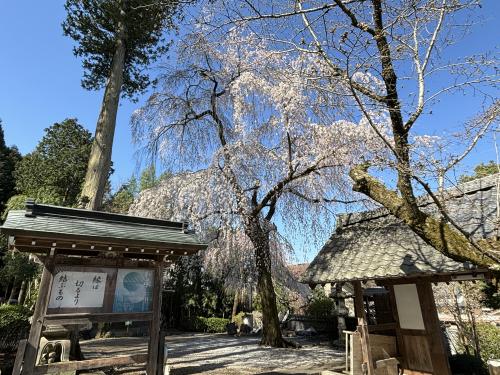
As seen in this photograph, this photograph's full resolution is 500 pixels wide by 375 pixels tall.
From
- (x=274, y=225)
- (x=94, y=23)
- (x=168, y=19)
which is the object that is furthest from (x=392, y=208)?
(x=94, y=23)

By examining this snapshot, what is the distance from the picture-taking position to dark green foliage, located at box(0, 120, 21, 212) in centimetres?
2325

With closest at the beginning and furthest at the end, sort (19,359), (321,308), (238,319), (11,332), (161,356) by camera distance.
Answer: (19,359) < (161,356) < (11,332) < (321,308) < (238,319)

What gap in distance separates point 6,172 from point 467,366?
29703 millimetres

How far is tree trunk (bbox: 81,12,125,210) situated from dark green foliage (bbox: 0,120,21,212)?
1813 centimetres

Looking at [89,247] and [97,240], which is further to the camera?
[89,247]

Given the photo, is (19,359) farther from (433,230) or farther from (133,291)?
(433,230)

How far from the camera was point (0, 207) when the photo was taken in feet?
75.3

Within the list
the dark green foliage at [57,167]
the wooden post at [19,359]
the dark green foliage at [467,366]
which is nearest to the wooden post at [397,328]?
the dark green foliage at [467,366]

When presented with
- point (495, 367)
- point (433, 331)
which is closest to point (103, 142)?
point (433, 331)

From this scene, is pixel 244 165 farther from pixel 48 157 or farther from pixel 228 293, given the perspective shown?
pixel 48 157

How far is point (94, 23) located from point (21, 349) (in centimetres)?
973

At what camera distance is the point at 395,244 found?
6.51 meters

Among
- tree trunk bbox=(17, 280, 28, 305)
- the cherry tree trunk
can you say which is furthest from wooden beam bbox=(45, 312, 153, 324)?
tree trunk bbox=(17, 280, 28, 305)

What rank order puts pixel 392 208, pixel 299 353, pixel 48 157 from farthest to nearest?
pixel 48 157, pixel 299 353, pixel 392 208
